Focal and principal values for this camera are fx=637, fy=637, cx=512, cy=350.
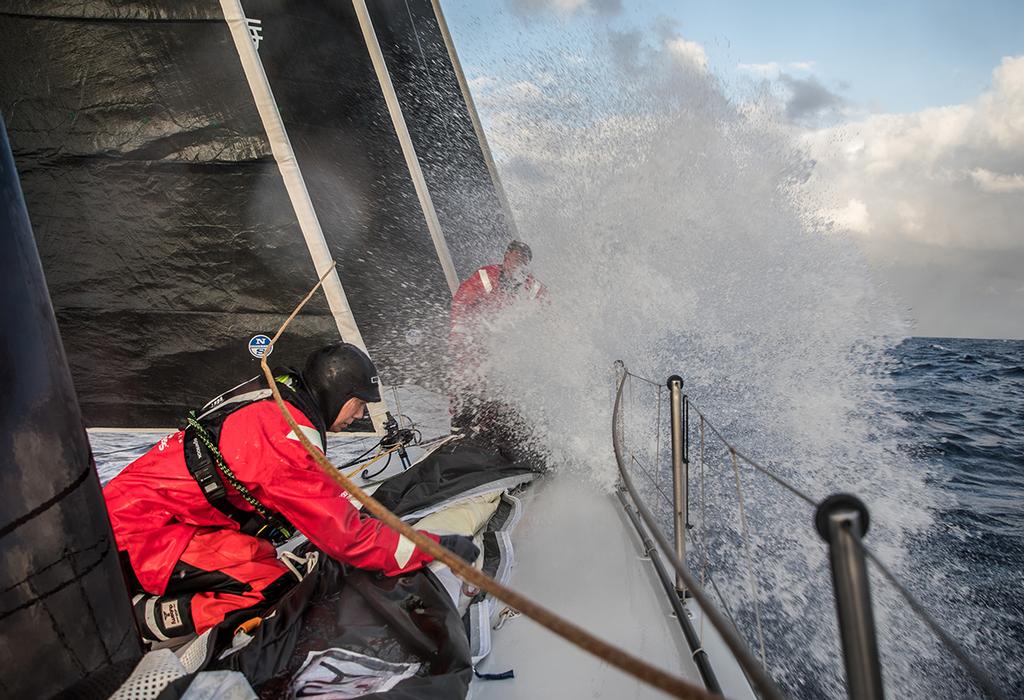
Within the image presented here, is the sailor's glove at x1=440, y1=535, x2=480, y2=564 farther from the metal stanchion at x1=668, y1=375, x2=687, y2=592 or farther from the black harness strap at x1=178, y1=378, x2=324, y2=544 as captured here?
the metal stanchion at x1=668, y1=375, x2=687, y2=592

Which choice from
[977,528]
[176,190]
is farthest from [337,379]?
[977,528]

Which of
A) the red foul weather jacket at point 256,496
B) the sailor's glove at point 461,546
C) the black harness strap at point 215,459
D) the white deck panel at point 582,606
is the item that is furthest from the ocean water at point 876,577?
the black harness strap at point 215,459

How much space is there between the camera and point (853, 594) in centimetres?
63

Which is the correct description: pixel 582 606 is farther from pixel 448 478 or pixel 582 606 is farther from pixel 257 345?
pixel 257 345

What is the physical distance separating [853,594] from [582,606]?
4.91ft

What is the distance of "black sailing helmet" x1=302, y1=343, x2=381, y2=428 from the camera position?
6.23 feet

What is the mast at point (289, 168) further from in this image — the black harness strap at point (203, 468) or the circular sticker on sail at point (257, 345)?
the black harness strap at point (203, 468)

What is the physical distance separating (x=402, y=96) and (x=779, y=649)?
407 cm

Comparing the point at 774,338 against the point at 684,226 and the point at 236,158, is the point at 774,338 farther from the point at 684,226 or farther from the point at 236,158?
the point at 236,158

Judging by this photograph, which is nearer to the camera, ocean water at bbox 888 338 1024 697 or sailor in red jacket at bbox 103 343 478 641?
sailor in red jacket at bbox 103 343 478 641

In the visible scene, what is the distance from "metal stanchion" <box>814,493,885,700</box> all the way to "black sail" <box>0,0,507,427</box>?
3231mm

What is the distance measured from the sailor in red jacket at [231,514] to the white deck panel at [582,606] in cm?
36

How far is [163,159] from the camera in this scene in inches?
130

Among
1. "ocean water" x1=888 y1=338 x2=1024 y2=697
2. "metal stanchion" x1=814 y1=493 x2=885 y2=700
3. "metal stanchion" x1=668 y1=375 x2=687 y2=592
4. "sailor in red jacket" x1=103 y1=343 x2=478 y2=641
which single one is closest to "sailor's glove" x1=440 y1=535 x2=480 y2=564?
"sailor in red jacket" x1=103 y1=343 x2=478 y2=641
